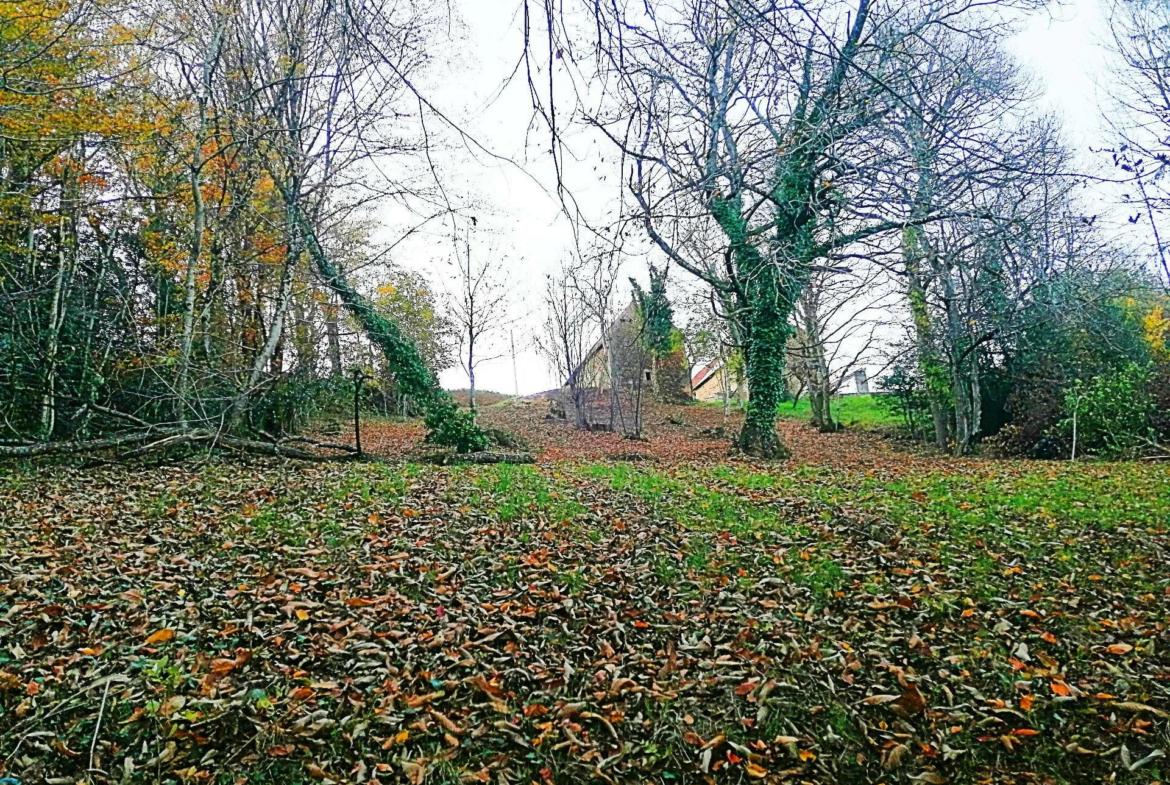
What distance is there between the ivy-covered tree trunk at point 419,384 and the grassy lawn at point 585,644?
6325 millimetres

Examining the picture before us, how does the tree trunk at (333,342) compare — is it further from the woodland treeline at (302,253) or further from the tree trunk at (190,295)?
the tree trunk at (190,295)

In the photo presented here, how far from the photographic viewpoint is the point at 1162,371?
10.9m

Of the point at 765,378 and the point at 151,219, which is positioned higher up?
the point at 151,219

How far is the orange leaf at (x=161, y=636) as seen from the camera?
3.12 meters

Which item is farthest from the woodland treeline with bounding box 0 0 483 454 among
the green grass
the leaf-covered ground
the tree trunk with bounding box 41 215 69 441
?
the green grass

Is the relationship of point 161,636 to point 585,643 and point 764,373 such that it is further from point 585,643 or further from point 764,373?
point 764,373

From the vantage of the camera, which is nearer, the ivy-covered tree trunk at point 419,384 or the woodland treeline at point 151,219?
the woodland treeline at point 151,219

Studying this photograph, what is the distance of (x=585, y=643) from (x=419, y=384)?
31.1ft

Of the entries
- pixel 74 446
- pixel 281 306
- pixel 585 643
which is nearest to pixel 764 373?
pixel 281 306

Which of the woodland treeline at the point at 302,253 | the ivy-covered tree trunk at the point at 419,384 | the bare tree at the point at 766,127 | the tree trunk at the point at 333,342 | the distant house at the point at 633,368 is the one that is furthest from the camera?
the distant house at the point at 633,368

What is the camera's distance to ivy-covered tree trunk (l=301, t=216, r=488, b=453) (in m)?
11.8

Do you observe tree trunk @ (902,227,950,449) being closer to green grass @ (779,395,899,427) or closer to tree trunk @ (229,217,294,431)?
green grass @ (779,395,899,427)

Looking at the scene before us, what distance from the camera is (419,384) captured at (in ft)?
39.7

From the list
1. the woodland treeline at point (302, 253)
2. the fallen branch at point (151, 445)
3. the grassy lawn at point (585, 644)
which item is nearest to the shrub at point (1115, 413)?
the woodland treeline at point (302, 253)
